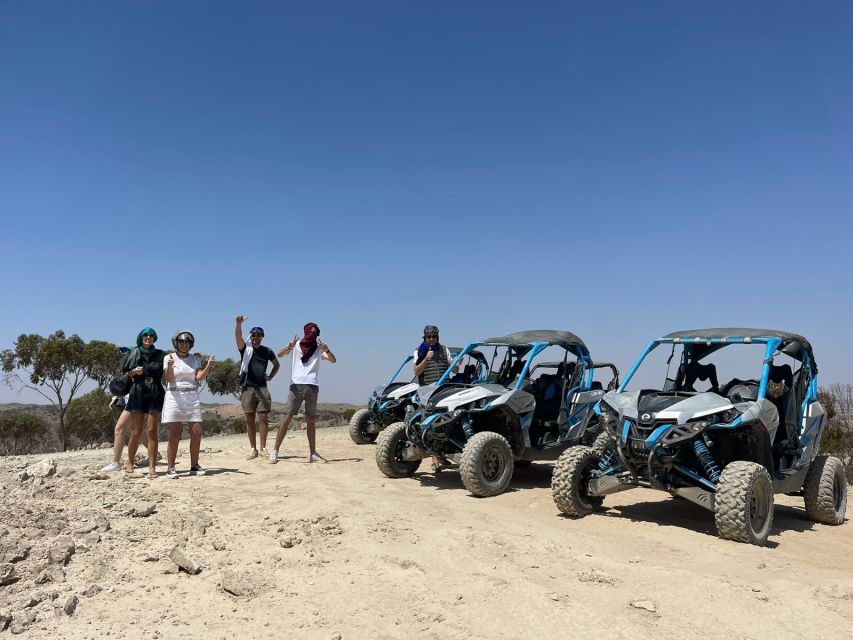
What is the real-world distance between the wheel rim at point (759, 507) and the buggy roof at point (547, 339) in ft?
11.6

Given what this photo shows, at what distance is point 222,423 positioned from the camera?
105 feet

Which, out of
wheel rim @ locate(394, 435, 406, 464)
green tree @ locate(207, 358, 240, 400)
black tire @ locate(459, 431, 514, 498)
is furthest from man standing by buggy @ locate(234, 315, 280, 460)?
green tree @ locate(207, 358, 240, 400)

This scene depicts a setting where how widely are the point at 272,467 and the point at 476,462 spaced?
3139mm

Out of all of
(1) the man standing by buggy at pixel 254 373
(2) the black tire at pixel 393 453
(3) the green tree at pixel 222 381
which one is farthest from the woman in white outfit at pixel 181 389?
(3) the green tree at pixel 222 381

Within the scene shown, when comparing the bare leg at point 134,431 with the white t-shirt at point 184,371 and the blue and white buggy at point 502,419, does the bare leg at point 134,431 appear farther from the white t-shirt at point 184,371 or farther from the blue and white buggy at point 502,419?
the blue and white buggy at point 502,419

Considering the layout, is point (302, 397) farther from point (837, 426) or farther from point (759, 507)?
point (837, 426)

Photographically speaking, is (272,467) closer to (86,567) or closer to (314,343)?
(314,343)

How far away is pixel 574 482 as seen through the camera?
21.4ft

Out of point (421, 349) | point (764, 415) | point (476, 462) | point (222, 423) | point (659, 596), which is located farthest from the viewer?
point (222, 423)

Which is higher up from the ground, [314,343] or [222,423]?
[314,343]

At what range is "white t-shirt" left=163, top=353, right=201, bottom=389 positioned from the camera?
7.63m

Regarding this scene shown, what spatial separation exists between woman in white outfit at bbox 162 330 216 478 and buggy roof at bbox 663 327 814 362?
5.63m

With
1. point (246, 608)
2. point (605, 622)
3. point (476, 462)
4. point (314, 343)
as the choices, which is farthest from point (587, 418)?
point (246, 608)

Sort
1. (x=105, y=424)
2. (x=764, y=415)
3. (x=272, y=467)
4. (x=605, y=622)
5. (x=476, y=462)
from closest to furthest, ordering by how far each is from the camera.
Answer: (x=605, y=622) → (x=764, y=415) → (x=476, y=462) → (x=272, y=467) → (x=105, y=424)
